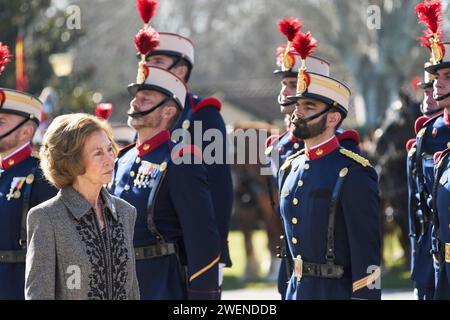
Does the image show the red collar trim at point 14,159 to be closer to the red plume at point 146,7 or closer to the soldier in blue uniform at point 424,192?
the red plume at point 146,7

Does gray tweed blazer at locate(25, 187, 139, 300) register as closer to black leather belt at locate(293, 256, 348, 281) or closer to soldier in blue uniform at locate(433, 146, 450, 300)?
black leather belt at locate(293, 256, 348, 281)

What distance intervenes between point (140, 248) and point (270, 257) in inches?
330

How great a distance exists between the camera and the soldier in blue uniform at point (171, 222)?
22.5ft

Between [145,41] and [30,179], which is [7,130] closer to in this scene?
[30,179]

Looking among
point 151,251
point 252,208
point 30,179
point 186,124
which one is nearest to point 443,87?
point 186,124

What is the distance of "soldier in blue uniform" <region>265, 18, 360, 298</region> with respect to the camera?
7668 millimetres

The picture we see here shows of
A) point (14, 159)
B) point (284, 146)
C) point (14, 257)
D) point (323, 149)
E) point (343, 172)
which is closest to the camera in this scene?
point (343, 172)

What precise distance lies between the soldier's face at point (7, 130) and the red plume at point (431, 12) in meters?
2.47

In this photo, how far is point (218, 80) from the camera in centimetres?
5156

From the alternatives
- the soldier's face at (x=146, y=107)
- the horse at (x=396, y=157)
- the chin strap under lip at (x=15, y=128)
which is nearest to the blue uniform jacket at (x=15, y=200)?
the chin strap under lip at (x=15, y=128)

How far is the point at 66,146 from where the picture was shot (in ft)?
16.6

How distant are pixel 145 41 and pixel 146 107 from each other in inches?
18.2

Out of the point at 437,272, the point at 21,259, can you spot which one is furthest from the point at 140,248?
the point at 437,272

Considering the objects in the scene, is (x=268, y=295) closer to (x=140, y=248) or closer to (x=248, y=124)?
(x=248, y=124)
